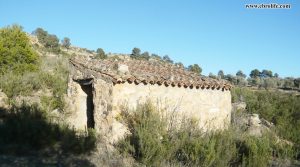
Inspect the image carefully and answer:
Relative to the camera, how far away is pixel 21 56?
20922mm

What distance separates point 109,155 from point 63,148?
59.4 inches

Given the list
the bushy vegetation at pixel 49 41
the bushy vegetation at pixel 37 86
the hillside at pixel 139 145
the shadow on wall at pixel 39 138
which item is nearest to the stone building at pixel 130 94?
the hillside at pixel 139 145

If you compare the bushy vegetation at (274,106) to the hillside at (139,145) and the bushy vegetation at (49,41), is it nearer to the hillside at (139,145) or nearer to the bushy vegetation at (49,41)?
the hillside at (139,145)

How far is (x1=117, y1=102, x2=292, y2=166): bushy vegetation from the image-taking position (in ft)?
25.9

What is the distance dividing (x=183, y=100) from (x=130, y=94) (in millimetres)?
2060

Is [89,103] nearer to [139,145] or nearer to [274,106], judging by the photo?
[139,145]

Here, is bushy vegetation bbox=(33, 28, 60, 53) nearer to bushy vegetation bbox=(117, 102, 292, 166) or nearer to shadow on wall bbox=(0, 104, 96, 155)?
shadow on wall bbox=(0, 104, 96, 155)

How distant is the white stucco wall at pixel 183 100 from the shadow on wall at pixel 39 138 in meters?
1.25

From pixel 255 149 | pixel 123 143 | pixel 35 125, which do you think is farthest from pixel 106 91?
pixel 255 149

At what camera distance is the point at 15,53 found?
20547mm

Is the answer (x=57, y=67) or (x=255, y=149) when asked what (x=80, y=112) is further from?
(x=57, y=67)

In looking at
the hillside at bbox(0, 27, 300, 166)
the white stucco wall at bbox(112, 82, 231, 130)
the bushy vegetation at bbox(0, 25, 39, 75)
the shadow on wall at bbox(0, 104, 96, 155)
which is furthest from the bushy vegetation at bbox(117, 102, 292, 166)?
the bushy vegetation at bbox(0, 25, 39, 75)

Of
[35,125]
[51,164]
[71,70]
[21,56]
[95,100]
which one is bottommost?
[51,164]

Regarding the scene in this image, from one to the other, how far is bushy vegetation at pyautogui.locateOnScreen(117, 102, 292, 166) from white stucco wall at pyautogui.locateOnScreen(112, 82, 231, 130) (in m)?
0.43
